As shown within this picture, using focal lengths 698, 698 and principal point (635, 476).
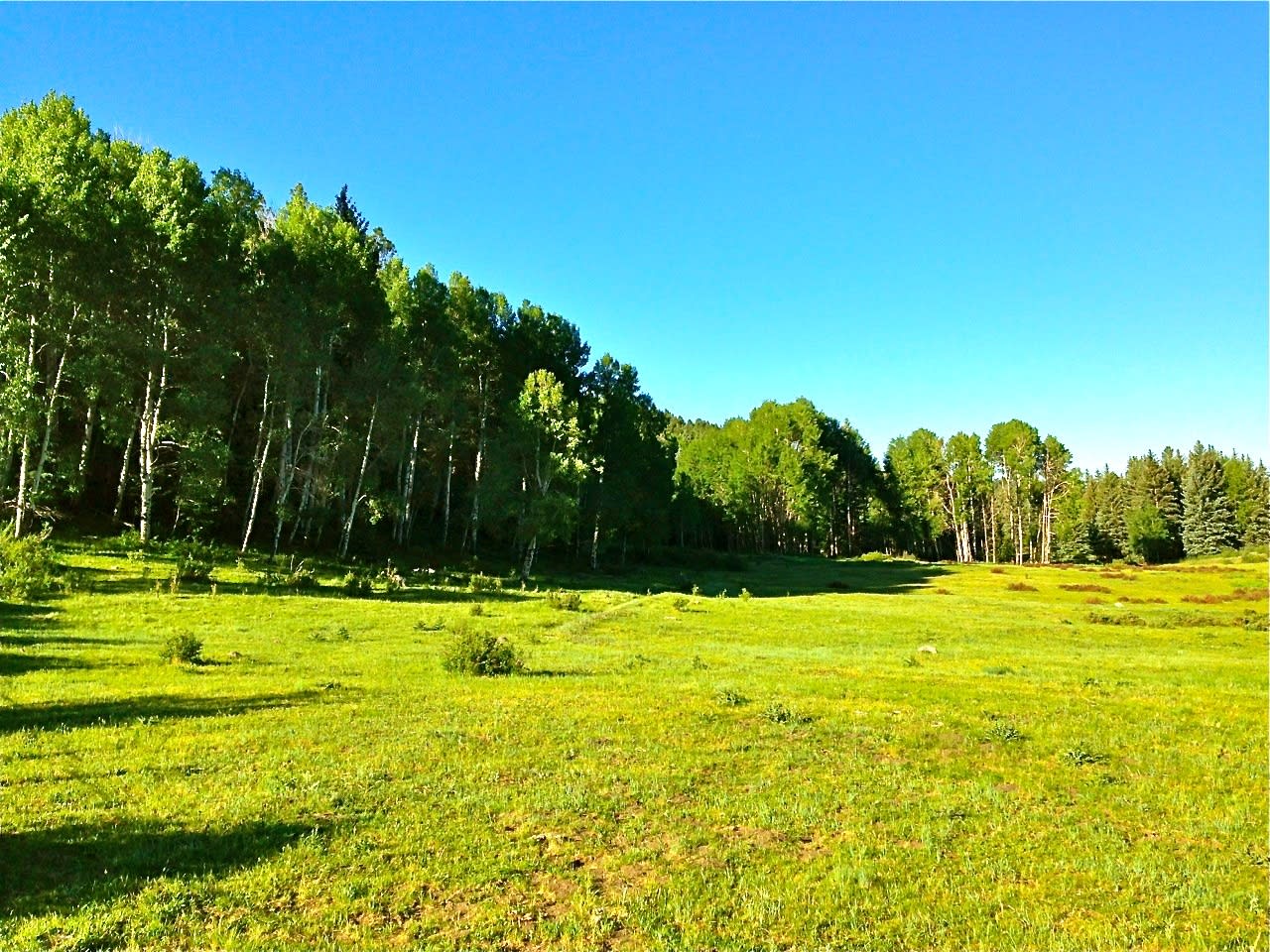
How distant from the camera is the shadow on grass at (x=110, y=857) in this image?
8070 mm

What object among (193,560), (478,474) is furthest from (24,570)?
(478,474)

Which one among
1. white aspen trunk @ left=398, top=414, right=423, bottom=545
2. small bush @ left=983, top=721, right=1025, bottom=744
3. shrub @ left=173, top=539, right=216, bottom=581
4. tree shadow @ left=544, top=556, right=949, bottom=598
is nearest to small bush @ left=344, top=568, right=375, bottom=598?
shrub @ left=173, top=539, right=216, bottom=581

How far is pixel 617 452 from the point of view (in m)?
76.4

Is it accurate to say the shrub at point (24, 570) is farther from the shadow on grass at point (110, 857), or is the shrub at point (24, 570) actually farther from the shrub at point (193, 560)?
the shadow on grass at point (110, 857)

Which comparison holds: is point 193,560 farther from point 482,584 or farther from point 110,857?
point 110,857

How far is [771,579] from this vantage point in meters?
79.8

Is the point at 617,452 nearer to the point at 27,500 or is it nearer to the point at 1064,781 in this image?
the point at 27,500

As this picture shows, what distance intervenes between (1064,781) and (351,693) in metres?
17.2

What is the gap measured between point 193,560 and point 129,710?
2578 cm

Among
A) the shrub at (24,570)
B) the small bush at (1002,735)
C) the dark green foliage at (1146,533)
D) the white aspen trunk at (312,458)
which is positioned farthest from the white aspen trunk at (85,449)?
the dark green foliage at (1146,533)

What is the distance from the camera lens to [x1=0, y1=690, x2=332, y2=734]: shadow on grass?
1496 cm

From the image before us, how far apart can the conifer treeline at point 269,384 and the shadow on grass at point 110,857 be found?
35.1 metres

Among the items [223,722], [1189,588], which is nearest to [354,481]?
[223,722]

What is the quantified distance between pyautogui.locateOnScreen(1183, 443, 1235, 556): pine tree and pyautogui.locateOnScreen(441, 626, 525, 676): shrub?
147 m
